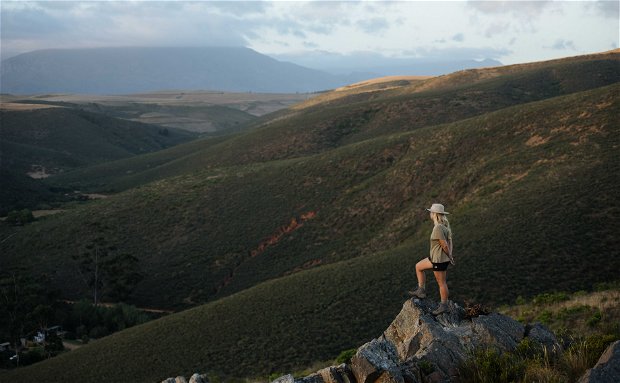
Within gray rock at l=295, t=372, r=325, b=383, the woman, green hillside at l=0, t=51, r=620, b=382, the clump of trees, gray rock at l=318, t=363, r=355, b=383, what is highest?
the woman

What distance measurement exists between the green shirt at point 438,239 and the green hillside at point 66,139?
10680 centimetres

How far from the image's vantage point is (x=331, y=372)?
399 inches

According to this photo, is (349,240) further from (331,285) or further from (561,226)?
(561,226)

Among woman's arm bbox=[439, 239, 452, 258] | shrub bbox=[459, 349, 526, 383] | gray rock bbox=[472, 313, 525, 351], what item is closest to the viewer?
shrub bbox=[459, 349, 526, 383]

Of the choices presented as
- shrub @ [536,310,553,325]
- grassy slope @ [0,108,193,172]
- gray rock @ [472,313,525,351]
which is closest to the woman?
gray rock @ [472,313,525,351]

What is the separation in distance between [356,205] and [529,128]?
63.2ft

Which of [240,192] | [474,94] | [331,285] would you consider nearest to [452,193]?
[331,285]

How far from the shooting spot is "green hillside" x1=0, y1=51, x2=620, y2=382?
28.5 m

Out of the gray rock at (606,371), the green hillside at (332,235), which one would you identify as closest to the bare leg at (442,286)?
the gray rock at (606,371)

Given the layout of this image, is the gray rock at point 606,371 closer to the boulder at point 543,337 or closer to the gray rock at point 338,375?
the boulder at point 543,337

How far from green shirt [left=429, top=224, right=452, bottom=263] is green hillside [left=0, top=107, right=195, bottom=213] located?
106803 millimetres

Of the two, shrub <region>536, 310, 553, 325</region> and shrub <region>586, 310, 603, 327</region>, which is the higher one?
shrub <region>586, 310, 603, 327</region>

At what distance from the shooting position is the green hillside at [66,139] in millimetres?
130125

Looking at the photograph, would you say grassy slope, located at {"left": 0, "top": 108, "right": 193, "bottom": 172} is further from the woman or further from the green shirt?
the green shirt
